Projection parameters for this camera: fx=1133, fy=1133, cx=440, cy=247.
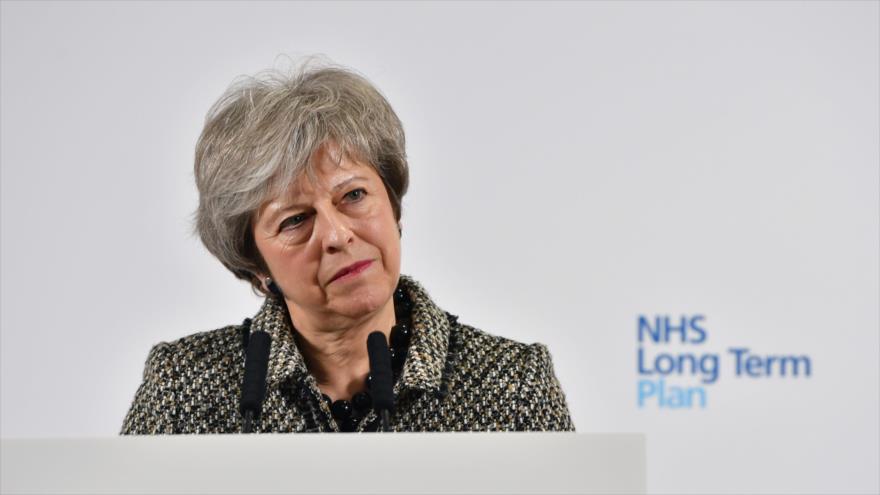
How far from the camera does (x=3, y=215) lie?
2.51 m

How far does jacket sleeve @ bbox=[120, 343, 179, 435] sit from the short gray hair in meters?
0.17

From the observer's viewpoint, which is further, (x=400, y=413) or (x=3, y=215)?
(x=3, y=215)

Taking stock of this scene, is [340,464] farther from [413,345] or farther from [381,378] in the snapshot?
[413,345]

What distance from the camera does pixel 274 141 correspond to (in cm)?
151

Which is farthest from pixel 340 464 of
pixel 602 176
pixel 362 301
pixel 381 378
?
pixel 602 176

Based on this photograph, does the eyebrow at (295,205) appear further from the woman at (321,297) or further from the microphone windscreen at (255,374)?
the microphone windscreen at (255,374)

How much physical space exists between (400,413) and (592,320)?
1.13 m

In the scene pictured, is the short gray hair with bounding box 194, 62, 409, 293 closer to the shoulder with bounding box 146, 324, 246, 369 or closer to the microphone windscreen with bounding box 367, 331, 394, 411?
the shoulder with bounding box 146, 324, 246, 369

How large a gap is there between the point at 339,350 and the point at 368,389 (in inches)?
2.8

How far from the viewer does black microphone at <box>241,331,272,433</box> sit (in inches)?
49.9

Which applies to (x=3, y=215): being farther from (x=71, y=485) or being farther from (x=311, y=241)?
(x=71, y=485)

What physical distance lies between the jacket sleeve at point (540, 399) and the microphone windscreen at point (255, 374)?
42 cm

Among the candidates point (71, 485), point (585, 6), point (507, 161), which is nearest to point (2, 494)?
point (71, 485)

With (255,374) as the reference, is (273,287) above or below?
Result: above
